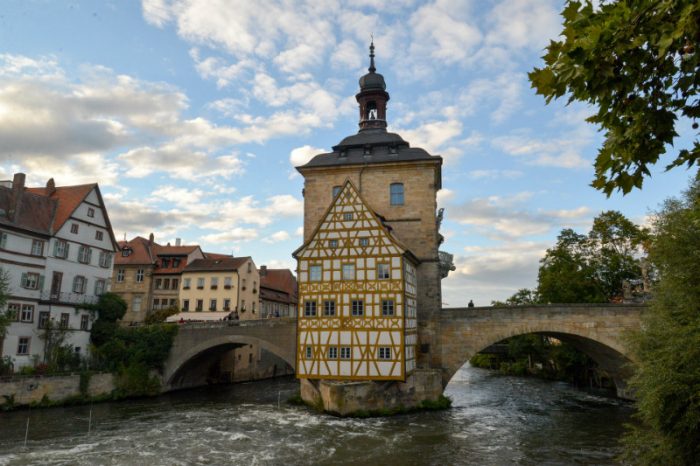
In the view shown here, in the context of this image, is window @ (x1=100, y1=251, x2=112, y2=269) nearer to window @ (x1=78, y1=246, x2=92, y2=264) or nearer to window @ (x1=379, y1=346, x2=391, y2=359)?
window @ (x1=78, y1=246, x2=92, y2=264)

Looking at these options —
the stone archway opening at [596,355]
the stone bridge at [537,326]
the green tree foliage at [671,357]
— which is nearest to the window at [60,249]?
the stone bridge at [537,326]

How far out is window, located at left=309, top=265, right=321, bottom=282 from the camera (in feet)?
79.5

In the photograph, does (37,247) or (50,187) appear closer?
(37,247)

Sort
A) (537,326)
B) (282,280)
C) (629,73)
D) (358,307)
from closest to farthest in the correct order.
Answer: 1. (629,73)
2. (358,307)
3. (537,326)
4. (282,280)

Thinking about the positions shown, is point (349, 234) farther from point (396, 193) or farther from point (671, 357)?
point (671, 357)

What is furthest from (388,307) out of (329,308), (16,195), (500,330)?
(16,195)

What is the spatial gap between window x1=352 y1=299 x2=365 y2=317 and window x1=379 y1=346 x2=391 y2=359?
182cm

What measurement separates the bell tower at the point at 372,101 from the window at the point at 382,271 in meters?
11.7

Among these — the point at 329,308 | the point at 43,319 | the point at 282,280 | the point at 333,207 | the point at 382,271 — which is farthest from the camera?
the point at 282,280

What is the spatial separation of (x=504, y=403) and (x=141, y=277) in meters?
31.0

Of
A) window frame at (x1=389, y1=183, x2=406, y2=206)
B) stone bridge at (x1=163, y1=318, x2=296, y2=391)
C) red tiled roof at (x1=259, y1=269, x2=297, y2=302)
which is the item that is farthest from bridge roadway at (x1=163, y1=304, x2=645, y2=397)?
red tiled roof at (x1=259, y1=269, x2=297, y2=302)

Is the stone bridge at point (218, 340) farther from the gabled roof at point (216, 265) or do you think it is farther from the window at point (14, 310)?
the gabled roof at point (216, 265)

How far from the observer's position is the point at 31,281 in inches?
1066

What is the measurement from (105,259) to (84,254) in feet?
6.02
